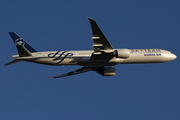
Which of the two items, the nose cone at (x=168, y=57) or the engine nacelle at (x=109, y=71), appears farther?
the engine nacelle at (x=109, y=71)

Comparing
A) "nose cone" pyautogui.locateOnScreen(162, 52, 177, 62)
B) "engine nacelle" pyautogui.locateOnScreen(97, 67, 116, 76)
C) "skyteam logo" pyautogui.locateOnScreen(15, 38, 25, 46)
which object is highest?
"skyteam logo" pyautogui.locateOnScreen(15, 38, 25, 46)

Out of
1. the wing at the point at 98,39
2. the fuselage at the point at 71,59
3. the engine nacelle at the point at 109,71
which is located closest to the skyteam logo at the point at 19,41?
the fuselage at the point at 71,59

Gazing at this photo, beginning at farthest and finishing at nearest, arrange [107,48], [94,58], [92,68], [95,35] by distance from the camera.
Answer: [92,68] → [94,58] → [107,48] → [95,35]

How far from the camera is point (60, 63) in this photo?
43281 mm

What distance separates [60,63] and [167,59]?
765 inches

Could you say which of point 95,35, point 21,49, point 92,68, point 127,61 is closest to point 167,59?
point 127,61

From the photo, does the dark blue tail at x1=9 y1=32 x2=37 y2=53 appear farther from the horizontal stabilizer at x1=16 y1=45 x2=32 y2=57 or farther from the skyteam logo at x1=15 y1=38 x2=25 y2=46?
the horizontal stabilizer at x1=16 y1=45 x2=32 y2=57

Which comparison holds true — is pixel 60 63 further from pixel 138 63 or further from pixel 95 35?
pixel 138 63

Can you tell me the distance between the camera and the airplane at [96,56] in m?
38.5

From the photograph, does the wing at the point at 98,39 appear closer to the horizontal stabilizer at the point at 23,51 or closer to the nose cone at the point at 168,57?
the horizontal stabilizer at the point at 23,51

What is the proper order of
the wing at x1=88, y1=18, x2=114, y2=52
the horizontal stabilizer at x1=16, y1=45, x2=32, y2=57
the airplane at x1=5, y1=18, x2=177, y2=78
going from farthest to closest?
1. the horizontal stabilizer at x1=16, y1=45, x2=32, y2=57
2. the airplane at x1=5, y1=18, x2=177, y2=78
3. the wing at x1=88, y1=18, x2=114, y2=52

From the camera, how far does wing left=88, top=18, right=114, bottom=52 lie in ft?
112

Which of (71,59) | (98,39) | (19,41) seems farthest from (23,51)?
(98,39)

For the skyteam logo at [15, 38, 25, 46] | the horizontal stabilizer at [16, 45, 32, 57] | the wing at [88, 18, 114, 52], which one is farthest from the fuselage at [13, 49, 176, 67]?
the wing at [88, 18, 114, 52]
